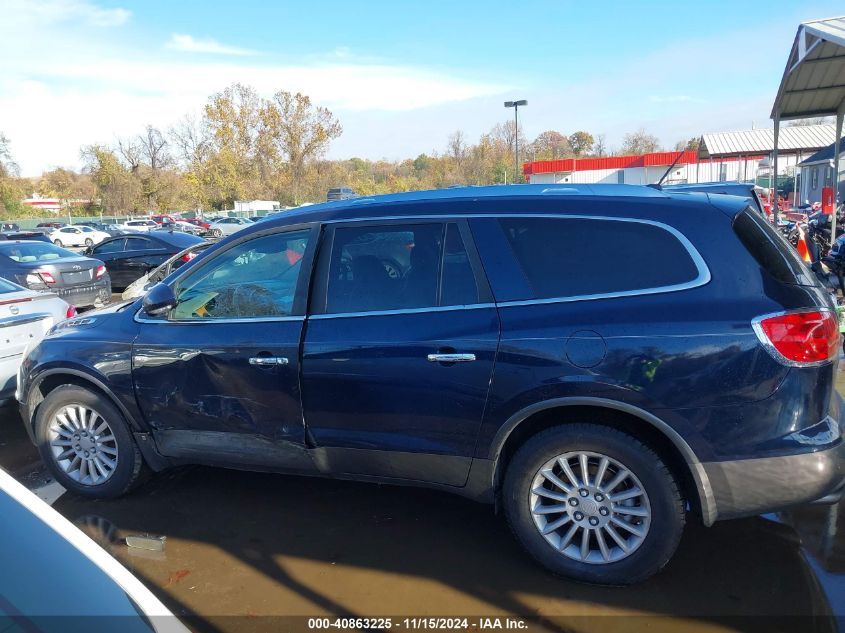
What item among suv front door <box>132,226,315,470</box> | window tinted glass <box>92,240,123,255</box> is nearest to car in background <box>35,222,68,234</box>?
window tinted glass <box>92,240,123,255</box>

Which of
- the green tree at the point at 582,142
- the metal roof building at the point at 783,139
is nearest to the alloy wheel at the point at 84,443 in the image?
the metal roof building at the point at 783,139

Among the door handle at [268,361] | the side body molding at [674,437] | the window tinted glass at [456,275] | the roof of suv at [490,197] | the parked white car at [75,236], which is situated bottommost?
the parked white car at [75,236]

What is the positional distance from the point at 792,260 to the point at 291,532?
3.02 meters

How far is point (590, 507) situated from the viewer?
10.2 feet

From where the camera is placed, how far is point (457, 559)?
3.44m

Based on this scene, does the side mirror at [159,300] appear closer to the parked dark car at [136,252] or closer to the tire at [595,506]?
the tire at [595,506]

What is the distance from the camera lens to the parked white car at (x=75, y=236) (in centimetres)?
3940

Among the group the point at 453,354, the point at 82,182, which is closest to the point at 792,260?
the point at 453,354

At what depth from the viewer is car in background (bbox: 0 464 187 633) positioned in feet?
5.19

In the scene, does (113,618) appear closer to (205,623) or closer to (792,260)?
(205,623)

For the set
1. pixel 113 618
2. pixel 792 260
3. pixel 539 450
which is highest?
pixel 792 260

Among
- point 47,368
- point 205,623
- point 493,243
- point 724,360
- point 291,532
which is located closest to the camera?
point 724,360

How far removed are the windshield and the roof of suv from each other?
8.95 m

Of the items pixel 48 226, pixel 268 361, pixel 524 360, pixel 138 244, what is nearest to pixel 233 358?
pixel 268 361
